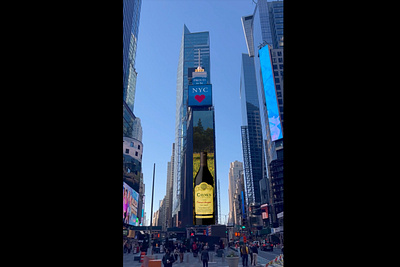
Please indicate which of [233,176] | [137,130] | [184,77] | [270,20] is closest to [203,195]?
[270,20]

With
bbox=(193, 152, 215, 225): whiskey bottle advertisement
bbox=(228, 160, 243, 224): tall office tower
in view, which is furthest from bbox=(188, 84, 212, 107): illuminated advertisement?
bbox=(228, 160, 243, 224): tall office tower

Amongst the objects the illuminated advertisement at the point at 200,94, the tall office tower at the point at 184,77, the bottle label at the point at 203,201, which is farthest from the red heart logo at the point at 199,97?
the tall office tower at the point at 184,77

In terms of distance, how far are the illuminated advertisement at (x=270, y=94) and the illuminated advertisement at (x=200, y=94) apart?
108 feet

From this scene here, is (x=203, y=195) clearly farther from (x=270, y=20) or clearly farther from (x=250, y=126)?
(x=250, y=126)

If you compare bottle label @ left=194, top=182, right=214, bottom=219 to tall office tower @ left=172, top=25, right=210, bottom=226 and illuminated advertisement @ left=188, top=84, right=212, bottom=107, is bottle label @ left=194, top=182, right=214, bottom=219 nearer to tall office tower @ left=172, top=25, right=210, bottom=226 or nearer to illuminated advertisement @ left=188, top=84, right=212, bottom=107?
illuminated advertisement @ left=188, top=84, right=212, bottom=107

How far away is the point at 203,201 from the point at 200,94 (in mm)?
3942

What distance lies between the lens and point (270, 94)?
39375mm

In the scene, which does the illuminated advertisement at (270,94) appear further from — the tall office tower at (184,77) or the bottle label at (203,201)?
the tall office tower at (184,77)

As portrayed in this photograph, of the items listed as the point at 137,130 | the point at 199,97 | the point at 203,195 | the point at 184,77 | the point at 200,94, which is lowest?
the point at 203,195
